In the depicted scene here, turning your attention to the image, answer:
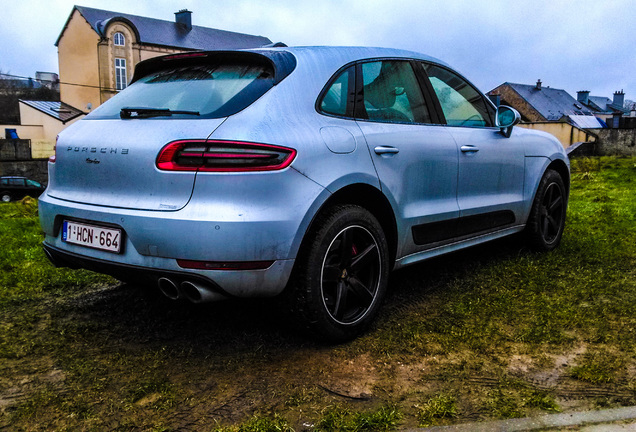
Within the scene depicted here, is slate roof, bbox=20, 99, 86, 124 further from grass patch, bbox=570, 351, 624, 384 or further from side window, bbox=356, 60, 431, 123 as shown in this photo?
grass patch, bbox=570, 351, 624, 384

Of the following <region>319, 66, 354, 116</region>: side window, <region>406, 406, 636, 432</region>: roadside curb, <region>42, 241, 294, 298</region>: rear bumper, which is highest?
<region>319, 66, 354, 116</region>: side window

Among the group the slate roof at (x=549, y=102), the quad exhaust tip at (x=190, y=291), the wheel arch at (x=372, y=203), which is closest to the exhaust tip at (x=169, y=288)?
the quad exhaust tip at (x=190, y=291)

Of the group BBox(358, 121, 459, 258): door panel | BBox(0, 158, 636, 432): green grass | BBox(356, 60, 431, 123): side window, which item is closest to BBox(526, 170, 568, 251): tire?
BBox(0, 158, 636, 432): green grass

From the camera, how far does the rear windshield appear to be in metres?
2.94

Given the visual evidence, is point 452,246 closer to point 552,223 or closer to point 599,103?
point 552,223

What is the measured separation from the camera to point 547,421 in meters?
2.36

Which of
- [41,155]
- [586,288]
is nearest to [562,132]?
[41,155]

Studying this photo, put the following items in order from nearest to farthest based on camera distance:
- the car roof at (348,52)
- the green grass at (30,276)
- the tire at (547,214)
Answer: the car roof at (348,52) → the green grass at (30,276) → the tire at (547,214)

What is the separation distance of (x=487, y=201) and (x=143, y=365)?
2.69 metres

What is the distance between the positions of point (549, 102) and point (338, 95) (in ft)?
206

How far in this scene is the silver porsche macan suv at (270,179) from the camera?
272 cm

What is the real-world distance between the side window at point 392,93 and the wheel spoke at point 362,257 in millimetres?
759

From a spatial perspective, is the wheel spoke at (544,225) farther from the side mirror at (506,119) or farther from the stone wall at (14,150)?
the stone wall at (14,150)

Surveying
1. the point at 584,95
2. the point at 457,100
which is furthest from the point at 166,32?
the point at 584,95
